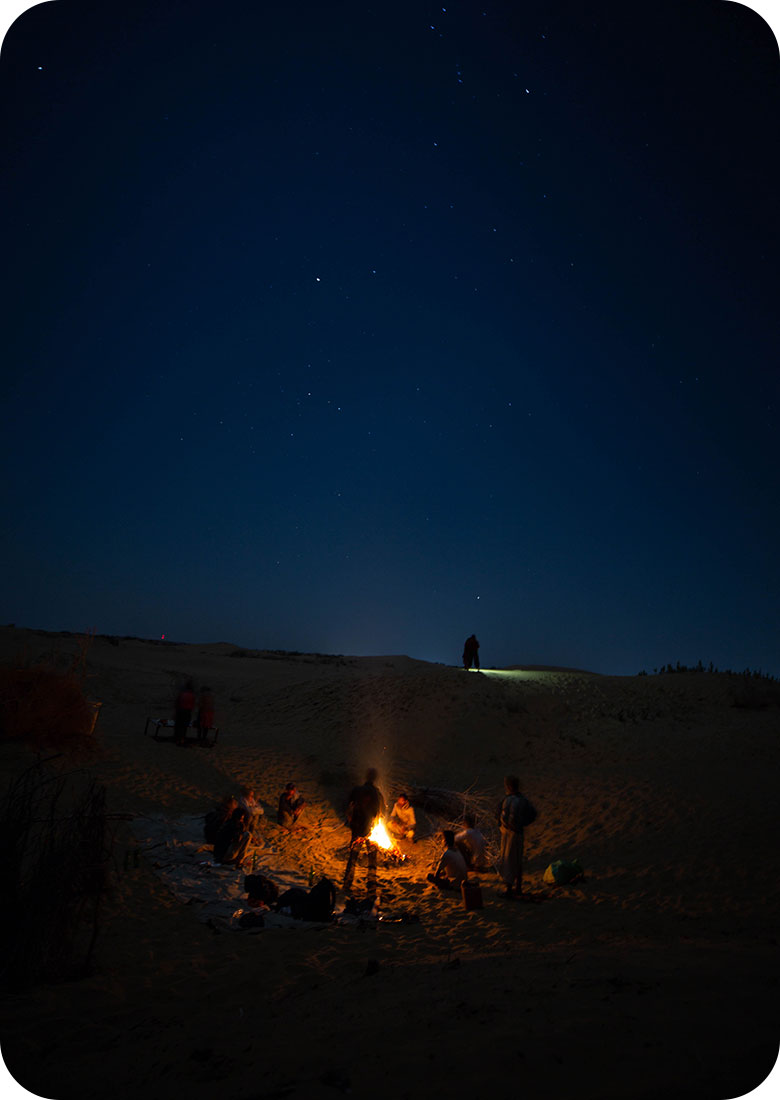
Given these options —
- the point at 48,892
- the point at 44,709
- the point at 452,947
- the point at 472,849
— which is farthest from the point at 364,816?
the point at 44,709

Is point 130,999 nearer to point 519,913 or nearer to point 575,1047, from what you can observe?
point 575,1047

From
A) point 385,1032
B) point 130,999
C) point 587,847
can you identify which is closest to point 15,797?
point 130,999

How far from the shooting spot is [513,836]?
8.38 meters

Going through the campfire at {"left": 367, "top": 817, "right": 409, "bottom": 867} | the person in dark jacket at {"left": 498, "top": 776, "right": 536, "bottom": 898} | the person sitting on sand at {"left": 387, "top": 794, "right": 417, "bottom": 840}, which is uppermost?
the person in dark jacket at {"left": 498, "top": 776, "right": 536, "bottom": 898}

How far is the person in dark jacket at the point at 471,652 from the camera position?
78.7ft

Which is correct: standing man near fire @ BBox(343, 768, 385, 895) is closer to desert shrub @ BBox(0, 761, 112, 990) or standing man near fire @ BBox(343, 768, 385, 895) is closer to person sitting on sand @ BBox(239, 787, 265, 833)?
person sitting on sand @ BBox(239, 787, 265, 833)

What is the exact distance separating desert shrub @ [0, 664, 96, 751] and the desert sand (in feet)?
1.68

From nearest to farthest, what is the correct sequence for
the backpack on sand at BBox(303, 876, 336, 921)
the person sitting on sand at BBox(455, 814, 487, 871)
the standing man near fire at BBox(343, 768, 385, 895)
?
the backpack on sand at BBox(303, 876, 336, 921)
the standing man near fire at BBox(343, 768, 385, 895)
the person sitting on sand at BBox(455, 814, 487, 871)

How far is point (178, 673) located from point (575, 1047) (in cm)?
3059

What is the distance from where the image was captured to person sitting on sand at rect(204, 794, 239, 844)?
9.34 meters

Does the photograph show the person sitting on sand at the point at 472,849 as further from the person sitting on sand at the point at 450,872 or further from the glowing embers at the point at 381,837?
the glowing embers at the point at 381,837

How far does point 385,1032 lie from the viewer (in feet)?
12.5

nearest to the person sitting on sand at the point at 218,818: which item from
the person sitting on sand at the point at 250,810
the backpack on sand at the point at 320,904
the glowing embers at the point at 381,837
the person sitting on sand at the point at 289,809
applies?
the person sitting on sand at the point at 250,810

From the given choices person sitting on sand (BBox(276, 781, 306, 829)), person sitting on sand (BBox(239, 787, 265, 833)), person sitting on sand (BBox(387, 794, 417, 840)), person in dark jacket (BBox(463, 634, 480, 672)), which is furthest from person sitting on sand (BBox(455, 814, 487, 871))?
person in dark jacket (BBox(463, 634, 480, 672))
